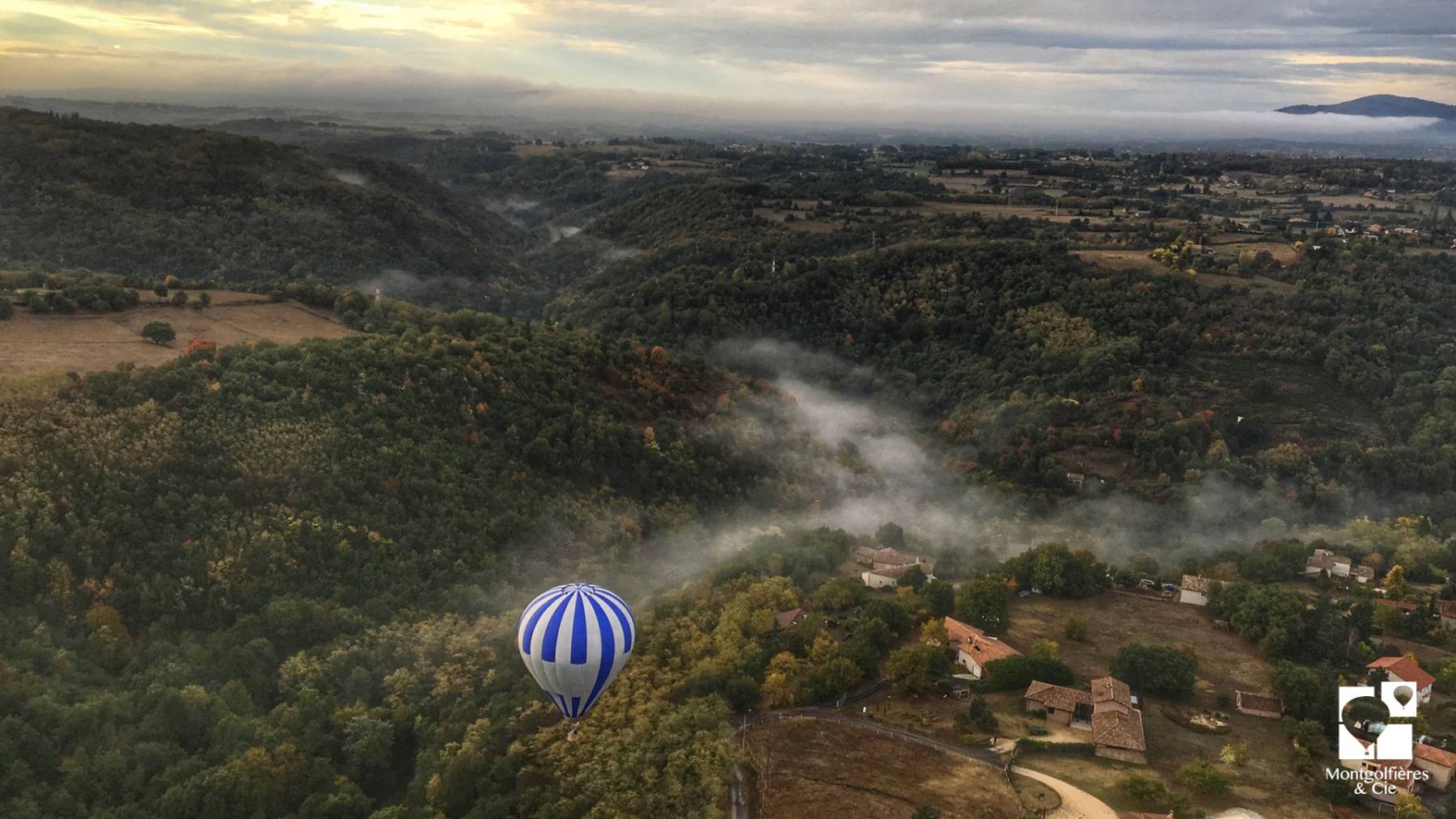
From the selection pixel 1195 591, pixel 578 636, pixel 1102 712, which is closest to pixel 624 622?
pixel 578 636

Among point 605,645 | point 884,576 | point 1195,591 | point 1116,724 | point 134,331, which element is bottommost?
point 1195,591

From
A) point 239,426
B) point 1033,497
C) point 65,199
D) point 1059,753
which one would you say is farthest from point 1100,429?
point 65,199

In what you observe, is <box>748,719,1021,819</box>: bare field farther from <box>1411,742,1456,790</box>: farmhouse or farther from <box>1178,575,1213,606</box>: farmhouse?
<box>1178,575,1213,606</box>: farmhouse

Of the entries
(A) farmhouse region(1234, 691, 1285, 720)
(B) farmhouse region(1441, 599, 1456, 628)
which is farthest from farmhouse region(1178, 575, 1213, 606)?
(A) farmhouse region(1234, 691, 1285, 720)

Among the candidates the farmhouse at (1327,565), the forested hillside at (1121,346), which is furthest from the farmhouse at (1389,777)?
the forested hillside at (1121,346)

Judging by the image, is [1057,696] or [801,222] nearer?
[1057,696]

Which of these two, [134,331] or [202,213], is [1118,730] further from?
[202,213]

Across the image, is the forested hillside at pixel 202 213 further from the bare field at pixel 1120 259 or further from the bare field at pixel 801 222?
the bare field at pixel 1120 259
